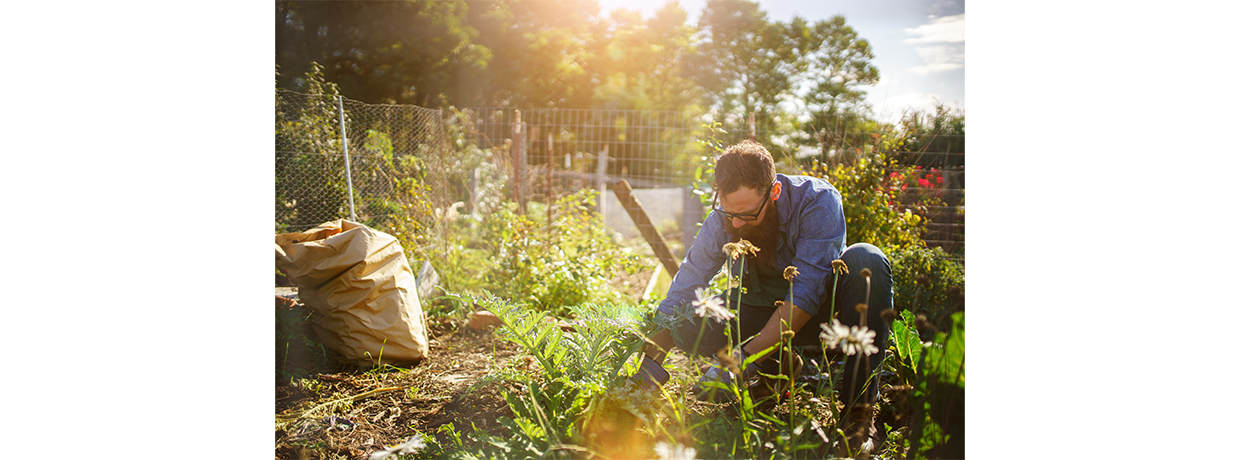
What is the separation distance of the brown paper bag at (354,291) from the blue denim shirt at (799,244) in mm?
1172

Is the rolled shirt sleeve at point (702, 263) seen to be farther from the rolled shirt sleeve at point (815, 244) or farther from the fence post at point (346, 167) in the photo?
the fence post at point (346, 167)

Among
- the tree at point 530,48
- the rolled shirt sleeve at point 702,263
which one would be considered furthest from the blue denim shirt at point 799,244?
the tree at point 530,48

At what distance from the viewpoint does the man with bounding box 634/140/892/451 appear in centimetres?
137

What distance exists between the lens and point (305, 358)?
2.05 meters

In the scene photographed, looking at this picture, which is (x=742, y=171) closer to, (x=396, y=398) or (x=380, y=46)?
(x=396, y=398)

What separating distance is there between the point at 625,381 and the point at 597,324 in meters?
0.17

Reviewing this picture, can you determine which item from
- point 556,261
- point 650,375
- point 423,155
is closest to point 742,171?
point 650,375

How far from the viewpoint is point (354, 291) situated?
201cm

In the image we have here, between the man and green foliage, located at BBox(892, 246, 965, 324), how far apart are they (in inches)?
35.0

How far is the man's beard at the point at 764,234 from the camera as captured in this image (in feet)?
5.32

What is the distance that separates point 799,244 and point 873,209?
1.55 m
